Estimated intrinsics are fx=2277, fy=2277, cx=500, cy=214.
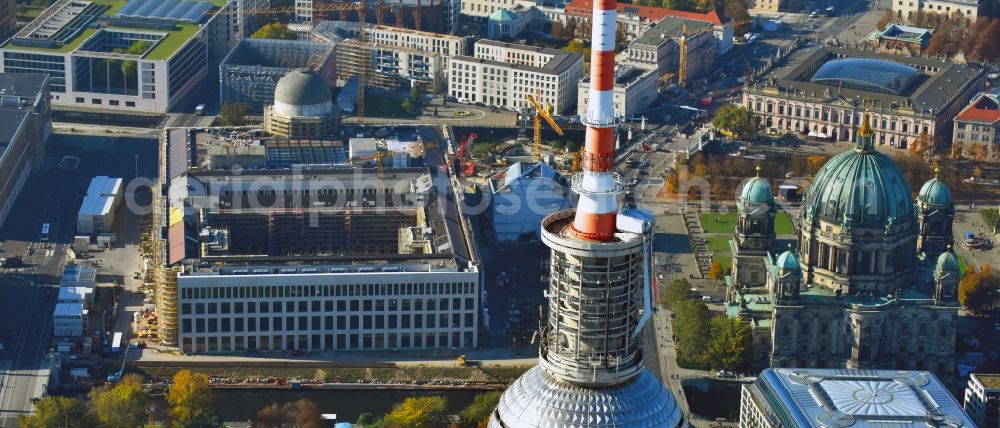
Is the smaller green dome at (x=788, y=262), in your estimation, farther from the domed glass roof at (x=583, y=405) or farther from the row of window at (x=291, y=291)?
the domed glass roof at (x=583, y=405)

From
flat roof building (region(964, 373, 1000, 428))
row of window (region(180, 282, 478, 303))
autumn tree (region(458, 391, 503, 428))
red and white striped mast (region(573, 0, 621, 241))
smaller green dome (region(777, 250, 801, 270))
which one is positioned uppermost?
red and white striped mast (region(573, 0, 621, 241))

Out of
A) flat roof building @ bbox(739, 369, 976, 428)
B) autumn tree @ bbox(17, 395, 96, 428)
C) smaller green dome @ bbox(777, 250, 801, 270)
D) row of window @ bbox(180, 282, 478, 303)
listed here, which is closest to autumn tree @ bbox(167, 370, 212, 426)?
autumn tree @ bbox(17, 395, 96, 428)

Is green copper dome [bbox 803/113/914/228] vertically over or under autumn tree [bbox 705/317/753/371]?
over

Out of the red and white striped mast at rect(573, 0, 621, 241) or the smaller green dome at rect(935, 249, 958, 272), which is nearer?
the red and white striped mast at rect(573, 0, 621, 241)

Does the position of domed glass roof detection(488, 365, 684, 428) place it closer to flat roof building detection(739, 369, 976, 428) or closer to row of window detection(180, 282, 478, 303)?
flat roof building detection(739, 369, 976, 428)

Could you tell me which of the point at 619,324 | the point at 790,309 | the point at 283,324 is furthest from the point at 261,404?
the point at 619,324

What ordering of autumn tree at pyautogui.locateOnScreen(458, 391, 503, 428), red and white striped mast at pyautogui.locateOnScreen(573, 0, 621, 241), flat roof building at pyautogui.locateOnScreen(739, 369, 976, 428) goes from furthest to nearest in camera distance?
autumn tree at pyautogui.locateOnScreen(458, 391, 503, 428) < flat roof building at pyautogui.locateOnScreen(739, 369, 976, 428) < red and white striped mast at pyautogui.locateOnScreen(573, 0, 621, 241)
